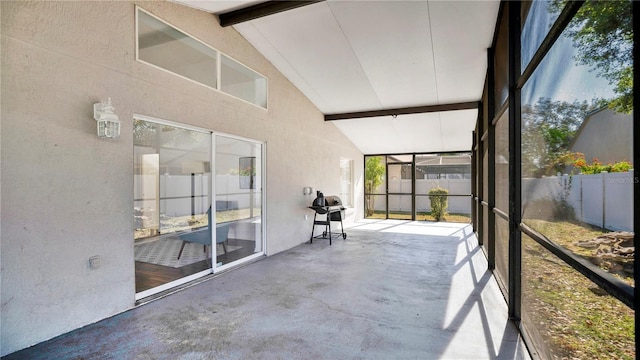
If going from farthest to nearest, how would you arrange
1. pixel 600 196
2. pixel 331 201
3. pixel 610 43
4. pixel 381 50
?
pixel 331 201
pixel 381 50
pixel 600 196
pixel 610 43

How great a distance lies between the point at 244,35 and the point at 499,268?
15.8ft

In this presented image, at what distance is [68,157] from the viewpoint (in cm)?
258

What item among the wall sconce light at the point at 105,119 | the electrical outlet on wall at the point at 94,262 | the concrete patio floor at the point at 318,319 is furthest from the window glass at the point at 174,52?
the concrete patio floor at the point at 318,319

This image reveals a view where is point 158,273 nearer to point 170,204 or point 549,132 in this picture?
point 170,204

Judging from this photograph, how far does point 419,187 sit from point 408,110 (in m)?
4.17

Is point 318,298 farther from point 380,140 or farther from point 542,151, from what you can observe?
point 380,140

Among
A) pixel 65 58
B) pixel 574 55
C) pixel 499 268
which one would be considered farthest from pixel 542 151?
pixel 65 58

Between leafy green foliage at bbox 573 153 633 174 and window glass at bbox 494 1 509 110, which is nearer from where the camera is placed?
leafy green foliage at bbox 573 153 633 174

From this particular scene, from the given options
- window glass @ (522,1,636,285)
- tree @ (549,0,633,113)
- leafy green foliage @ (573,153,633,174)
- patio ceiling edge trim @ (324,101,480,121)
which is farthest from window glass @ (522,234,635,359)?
patio ceiling edge trim @ (324,101,480,121)

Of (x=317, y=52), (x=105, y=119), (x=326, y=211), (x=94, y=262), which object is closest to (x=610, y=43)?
(x=105, y=119)

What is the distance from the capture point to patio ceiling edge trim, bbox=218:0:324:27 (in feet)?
11.7

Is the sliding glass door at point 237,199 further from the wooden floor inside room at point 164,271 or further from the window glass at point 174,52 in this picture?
the window glass at point 174,52

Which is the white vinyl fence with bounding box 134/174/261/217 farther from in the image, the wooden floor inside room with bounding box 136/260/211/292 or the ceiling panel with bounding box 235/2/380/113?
the ceiling panel with bounding box 235/2/380/113

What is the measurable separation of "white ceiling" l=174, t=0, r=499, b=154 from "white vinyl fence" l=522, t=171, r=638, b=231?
8.51 feet
